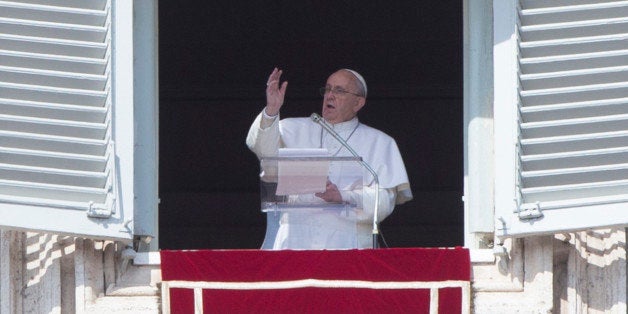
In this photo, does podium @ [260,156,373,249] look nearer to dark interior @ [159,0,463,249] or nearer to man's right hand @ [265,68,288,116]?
man's right hand @ [265,68,288,116]

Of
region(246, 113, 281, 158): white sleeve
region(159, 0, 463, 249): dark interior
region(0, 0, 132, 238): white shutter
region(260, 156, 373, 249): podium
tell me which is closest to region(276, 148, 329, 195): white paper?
region(260, 156, 373, 249): podium

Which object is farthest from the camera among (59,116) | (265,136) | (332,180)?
(265,136)

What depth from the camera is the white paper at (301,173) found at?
779cm

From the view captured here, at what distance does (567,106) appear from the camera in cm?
761

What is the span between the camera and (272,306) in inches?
298

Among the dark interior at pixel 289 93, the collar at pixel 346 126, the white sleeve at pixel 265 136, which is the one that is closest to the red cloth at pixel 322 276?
the white sleeve at pixel 265 136

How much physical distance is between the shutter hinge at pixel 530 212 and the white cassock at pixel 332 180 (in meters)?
0.74

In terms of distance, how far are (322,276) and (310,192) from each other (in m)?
0.40

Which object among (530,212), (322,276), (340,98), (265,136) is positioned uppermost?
(340,98)

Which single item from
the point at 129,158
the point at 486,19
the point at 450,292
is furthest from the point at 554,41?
the point at 129,158

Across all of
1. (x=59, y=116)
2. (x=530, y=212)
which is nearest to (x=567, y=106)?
(x=530, y=212)

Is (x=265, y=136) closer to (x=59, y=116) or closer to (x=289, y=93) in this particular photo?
(x=59, y=116)

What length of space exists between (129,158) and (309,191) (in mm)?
630

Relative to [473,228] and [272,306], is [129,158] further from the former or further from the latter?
[473,228]
